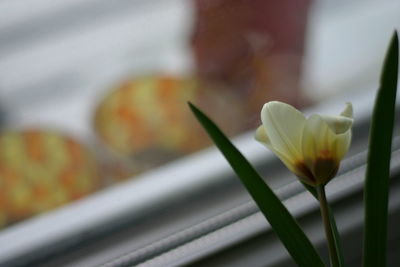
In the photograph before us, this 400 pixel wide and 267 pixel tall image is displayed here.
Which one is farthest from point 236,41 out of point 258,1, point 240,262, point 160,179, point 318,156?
point 318,156

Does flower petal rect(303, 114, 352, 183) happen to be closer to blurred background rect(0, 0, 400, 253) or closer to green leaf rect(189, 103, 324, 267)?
green leaf rect(189, 103, 324, 267)

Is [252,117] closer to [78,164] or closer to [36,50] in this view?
[78,164]

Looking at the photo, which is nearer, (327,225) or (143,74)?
(327,225)

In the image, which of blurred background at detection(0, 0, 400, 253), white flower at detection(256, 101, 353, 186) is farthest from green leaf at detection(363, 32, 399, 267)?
blurred background at detection(0, 0, 400, 253)

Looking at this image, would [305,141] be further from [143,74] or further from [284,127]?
[143,74]

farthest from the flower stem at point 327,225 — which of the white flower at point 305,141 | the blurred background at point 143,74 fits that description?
the blurred background at point 143,74

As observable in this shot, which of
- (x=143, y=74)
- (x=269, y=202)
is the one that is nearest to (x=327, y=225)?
(x=269, y=202)
